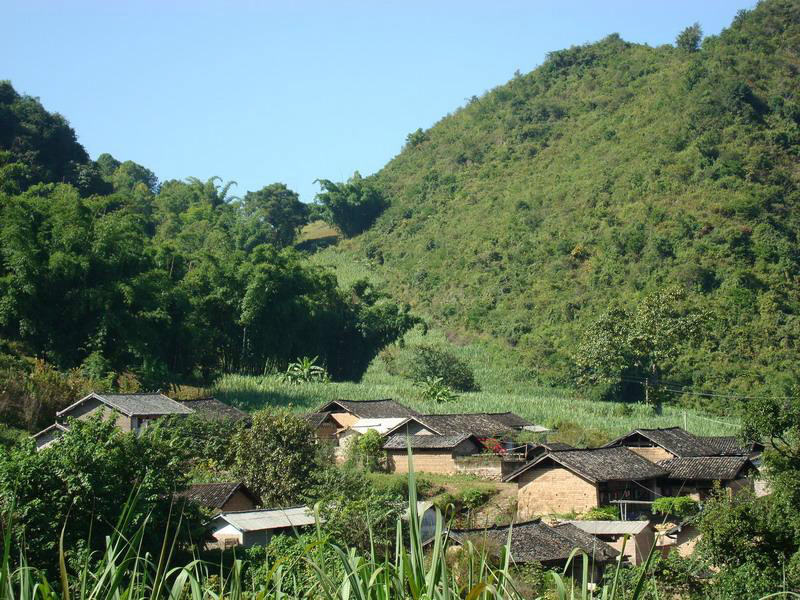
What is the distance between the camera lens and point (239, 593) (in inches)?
132

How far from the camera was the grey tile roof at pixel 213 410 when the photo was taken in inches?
1116

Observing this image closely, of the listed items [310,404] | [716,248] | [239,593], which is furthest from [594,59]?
[239,593]

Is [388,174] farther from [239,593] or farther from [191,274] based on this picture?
[239,593]

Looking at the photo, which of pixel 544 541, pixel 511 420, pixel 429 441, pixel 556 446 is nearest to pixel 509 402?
pixel 511 420

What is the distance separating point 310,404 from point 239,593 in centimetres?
3232

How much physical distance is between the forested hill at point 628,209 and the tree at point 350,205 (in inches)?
70.5

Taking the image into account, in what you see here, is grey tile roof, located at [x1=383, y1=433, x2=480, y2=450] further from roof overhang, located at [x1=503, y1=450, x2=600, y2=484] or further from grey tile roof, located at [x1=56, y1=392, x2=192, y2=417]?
grey tile roof, located at [x1=56, y1=392, x2=192, y2=417]

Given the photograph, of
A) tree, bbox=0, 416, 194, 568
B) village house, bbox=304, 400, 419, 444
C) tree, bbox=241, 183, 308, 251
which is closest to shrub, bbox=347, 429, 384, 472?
village house, bbox=304, 400, 419, 444

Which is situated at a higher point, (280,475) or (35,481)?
(35,481)

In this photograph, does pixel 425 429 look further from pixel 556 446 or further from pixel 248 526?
pixel 248 526

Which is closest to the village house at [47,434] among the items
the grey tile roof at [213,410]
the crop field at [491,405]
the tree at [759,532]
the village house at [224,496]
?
the grey tile roof at [213,410]

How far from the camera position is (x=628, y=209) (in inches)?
2340

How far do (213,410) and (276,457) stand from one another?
6168 millimetres

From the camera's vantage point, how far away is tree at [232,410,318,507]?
939 inches
